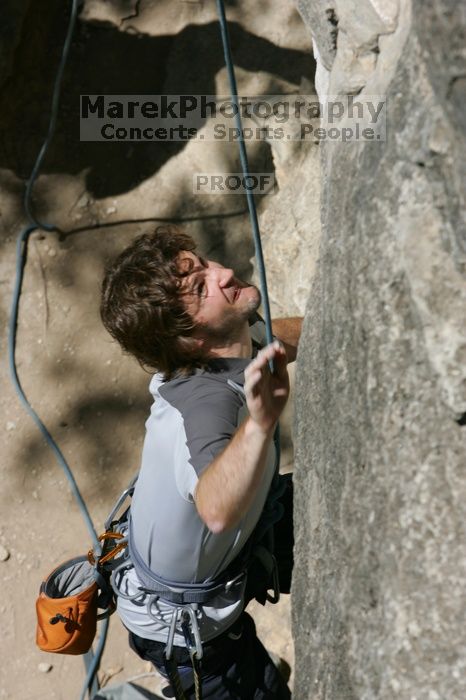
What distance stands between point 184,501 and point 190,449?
0.20m

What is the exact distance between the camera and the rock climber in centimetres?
173

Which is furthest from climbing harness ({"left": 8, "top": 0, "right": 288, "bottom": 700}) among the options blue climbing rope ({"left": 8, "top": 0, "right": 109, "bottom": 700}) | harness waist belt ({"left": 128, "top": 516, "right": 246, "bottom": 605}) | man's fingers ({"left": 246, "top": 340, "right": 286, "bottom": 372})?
blue climbing rope ({"left": 8, "top": 0, "right": 109, "bottom": 700})

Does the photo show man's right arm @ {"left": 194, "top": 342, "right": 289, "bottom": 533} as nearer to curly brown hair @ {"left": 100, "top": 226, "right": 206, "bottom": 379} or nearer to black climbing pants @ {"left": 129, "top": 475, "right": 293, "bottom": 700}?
curly brown hair @ {"left": 100, "top": 226, "right": 206, "bottom": 379}

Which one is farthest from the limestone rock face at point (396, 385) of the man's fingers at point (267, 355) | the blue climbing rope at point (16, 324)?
the blue climbing rope at point (16, 324)

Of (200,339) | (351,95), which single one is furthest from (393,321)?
(200,339)

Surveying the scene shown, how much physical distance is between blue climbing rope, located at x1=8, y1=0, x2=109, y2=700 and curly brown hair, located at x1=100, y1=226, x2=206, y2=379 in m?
1.64

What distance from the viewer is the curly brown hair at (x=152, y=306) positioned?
6.18 ft

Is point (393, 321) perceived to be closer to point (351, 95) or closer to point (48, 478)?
point (351, 95)

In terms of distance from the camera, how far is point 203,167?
3.87 meters

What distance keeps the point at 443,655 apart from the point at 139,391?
2652 millimetres

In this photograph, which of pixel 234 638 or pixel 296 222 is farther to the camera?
pixel 296 222

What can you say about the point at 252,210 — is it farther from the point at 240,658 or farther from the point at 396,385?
the point at 240,658

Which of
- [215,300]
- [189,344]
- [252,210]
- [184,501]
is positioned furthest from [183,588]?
[252,210]

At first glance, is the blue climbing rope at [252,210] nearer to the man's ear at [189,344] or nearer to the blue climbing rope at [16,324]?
the man's ear at [189,344]
